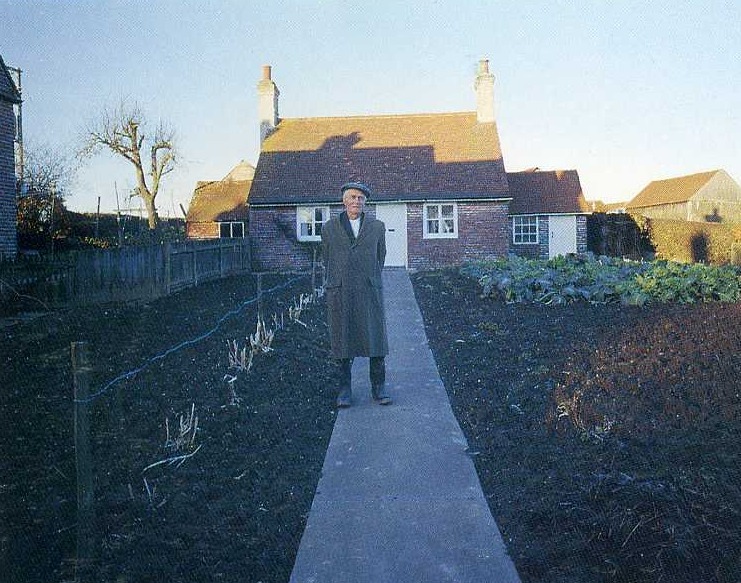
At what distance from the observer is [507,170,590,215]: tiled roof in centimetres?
2842

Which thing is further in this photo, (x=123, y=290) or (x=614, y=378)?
(x=123, y=290)

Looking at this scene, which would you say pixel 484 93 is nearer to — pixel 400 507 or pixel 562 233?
pixel 562 233

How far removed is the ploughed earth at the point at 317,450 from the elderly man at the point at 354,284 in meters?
0.76

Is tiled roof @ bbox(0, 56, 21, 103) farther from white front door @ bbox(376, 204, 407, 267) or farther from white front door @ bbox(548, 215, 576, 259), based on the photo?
white front door @ bbox(548, 215, 576, 259)

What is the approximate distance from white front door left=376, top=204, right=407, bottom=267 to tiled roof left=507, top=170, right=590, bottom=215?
6764mm

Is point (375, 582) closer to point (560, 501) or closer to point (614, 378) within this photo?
point (560, 501)

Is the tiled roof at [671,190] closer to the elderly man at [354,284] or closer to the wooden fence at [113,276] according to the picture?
the wooden fence at [113,276]

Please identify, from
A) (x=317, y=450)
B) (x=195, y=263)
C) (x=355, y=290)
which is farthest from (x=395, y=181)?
(x=317, y=450)

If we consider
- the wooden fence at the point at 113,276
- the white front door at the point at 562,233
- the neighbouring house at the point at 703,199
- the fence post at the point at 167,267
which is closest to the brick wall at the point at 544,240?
the white front door at the point at 562,233

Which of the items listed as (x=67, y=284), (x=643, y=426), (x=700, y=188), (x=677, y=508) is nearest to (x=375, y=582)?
(x=677, y=508)

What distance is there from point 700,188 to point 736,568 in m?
52.3

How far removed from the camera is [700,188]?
1951 inches

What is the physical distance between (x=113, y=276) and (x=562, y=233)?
20.4 m

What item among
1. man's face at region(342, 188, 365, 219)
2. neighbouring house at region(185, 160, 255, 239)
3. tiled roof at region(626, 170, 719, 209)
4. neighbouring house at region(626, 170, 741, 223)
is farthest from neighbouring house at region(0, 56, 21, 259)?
tiled roof at region(626, 170, 719, 209)
